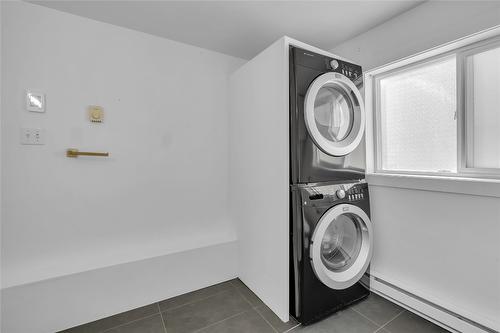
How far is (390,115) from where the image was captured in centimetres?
203

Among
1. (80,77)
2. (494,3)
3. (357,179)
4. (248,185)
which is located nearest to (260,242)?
(248,185)

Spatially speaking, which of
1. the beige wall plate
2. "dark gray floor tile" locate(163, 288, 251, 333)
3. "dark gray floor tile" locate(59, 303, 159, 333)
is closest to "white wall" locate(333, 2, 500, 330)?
"dark gray floor tile" locate(163, 288, 251, 333)

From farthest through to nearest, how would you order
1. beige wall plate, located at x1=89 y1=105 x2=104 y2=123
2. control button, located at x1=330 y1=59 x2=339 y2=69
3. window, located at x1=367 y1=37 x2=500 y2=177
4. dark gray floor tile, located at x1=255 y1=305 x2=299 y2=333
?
beige wall plate, located at x1=89 y1=105 x2=104 y2=123
control button, located at x1=330 y1=59 x2=339 y2=69
dark gray floor tile, located at x1=255 y1=305 x2=299 y2=333
window, located at x1=367 y1=37 x2=500 y2=177

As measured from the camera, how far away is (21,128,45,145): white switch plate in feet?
5.16

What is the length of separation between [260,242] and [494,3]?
81.4 inches

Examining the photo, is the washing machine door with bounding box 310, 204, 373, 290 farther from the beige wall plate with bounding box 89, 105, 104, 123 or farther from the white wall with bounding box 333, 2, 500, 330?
the beige wall plate with bounding box 89, 105, 104, 123

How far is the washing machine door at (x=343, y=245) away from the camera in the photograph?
5.14 feet

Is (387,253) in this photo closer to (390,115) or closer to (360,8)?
(390,115)

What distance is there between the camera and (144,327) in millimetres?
1589

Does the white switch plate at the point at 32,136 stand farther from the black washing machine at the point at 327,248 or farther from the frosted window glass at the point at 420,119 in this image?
the frosted window glass at the point at 420,119

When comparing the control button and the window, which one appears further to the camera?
the control button

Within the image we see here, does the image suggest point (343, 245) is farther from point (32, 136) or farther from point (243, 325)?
point (32, 136)

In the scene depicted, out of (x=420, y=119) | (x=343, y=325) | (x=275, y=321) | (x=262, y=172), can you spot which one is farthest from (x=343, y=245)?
(x=420, y=119)

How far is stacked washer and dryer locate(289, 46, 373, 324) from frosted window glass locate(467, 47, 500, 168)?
0.65 m
